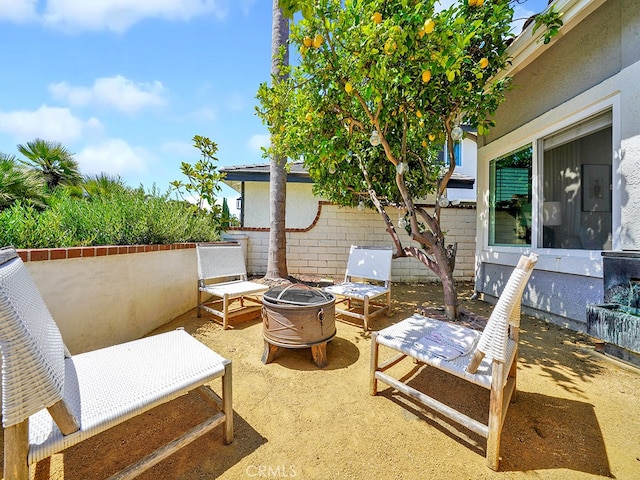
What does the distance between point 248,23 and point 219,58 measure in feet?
3.52

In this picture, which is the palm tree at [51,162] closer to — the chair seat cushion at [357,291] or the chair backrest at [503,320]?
the chair seat cushion at [357,291]

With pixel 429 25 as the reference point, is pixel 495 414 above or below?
below

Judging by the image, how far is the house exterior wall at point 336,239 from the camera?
654 centimetres

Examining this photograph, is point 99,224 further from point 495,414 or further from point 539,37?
point 539,37

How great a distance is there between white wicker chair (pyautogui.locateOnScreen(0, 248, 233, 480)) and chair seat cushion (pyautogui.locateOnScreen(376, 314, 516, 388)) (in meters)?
1.22

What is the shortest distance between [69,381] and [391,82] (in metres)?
3.50

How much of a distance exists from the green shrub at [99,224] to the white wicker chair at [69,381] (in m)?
1.51

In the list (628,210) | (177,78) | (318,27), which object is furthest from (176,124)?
(628,210)

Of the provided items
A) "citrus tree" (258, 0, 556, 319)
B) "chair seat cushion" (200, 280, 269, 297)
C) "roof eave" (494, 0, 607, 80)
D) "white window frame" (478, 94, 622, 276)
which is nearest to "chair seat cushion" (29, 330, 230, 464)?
"chair seat cushion" (200, 280, 269, 297)

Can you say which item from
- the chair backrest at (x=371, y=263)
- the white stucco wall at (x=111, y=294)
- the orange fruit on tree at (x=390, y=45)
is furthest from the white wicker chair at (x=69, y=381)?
the chair backrest at (x=371, y=263)

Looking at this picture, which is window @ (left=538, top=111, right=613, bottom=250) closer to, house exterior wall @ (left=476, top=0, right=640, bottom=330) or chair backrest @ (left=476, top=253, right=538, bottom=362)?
house exterior wall @ (left=476, top=0, right=640, bottom=330)

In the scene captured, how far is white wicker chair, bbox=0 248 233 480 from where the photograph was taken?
3.11 feet

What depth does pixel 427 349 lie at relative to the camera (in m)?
1.89

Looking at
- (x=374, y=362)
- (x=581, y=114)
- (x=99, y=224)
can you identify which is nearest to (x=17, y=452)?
→ (x=374, y=362)
